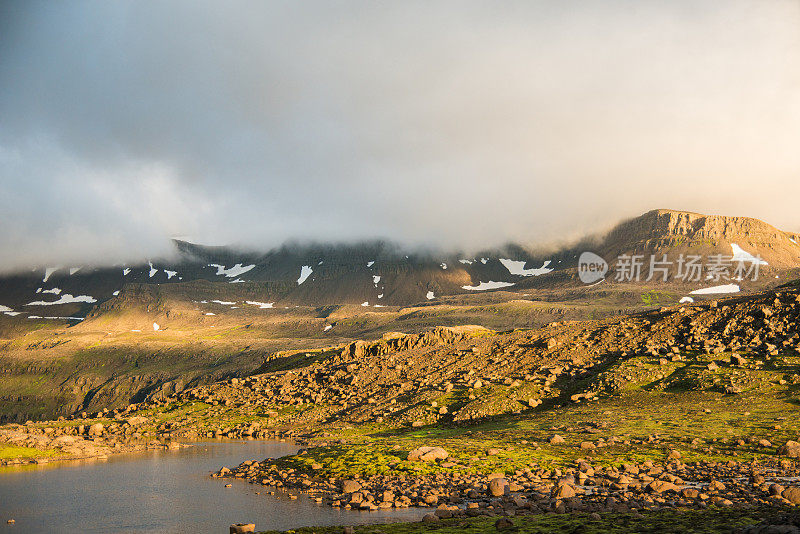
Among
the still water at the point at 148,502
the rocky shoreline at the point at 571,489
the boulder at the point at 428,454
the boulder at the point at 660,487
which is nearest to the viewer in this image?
the rocky shoreline at the point at 571,489

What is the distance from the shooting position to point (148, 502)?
42.3 metres

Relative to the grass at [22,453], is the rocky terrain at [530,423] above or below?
above

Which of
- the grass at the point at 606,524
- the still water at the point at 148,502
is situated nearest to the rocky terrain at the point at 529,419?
the grass at the point at 606,524

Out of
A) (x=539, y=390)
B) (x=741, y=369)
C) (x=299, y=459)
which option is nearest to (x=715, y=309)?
(x=741, y=369)

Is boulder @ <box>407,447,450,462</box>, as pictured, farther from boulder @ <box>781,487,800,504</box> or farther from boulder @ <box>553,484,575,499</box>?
boulder @ <box>781,487,800,504</box>

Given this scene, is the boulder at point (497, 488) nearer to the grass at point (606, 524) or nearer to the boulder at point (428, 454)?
the grass at point (606, 524)

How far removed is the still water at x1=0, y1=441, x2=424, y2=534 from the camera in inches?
1387

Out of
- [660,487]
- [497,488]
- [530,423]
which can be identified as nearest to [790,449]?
[660,487]

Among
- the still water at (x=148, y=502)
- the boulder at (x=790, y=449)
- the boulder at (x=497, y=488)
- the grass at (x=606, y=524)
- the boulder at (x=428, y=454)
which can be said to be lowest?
the still water at (x=148, y=502)

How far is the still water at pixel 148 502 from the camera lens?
35.2 meters

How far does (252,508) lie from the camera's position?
38.3 m

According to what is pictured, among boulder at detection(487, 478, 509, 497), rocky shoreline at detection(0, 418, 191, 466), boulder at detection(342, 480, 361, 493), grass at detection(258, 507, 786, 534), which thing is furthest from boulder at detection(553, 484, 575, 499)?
rocky shoreline at detection(0, 418, 191, 466)

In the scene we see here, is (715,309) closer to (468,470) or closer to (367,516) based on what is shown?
(468,470)

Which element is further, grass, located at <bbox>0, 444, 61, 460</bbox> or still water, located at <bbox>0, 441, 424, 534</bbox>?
grass, located at <bbox>0, 444, 61, 460</bbox>
